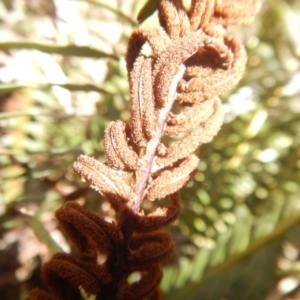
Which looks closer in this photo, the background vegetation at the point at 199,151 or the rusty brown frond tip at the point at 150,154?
the rusty brown frond tip at the point at 150,154

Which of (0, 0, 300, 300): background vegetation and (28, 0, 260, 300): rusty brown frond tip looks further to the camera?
(0, 0, 300, 300): background vegetation

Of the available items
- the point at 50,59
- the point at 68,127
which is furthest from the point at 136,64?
the point at 68,127

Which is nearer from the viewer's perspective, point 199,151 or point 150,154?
point 150,154

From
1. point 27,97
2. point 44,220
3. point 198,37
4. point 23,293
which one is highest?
point 27,97

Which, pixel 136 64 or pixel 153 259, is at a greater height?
pixel 136 64

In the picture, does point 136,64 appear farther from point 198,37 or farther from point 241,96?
point 241,96

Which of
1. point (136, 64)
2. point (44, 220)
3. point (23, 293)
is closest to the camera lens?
point (136, 64)

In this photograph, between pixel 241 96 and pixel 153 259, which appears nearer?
pixel 153 259

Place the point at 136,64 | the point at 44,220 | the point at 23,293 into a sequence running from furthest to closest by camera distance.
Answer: the point at 44,220
the point at 23,293
the point at 136,64
